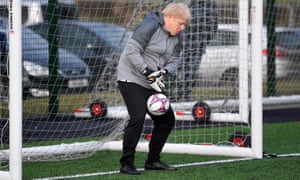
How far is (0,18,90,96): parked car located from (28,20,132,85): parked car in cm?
12

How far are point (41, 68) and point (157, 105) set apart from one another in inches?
129

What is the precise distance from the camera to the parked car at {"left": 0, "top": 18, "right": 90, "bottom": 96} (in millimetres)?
10007

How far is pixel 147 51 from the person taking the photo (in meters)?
7.17

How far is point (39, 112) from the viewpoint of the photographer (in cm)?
958

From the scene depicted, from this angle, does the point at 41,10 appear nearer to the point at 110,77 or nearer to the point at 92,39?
the point at 92,39

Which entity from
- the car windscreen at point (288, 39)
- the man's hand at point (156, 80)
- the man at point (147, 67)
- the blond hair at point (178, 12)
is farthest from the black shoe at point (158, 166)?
the car windscreen at point (288, 39)

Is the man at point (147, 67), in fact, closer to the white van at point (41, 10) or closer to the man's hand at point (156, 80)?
the man's hand at point (156, 80)

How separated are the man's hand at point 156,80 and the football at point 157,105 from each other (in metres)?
0.09

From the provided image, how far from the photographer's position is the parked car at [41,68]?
1001 cm

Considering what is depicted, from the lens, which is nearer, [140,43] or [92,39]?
[140,43]

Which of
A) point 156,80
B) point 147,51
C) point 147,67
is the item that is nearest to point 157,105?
point 156,80

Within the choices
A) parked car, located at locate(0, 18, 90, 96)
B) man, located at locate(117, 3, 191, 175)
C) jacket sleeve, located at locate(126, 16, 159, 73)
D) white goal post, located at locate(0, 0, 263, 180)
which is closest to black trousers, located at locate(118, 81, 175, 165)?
man, located at locate(117, 3, 191, 175)

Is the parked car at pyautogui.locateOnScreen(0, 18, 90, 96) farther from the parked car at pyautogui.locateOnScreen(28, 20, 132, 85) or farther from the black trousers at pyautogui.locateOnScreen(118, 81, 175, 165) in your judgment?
the black trousers at pyautogui.locateOnScreen(118, 81, 175, 165)

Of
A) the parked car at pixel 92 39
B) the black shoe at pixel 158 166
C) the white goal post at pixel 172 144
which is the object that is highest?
the parked car at pixel 92 39
